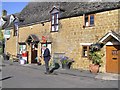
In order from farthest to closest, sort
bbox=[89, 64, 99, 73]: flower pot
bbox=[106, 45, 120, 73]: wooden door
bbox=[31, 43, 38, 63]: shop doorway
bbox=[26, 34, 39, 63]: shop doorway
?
bbox=[31, 43, 38, 63]: shop doorway
bbox=[26, 34, 39, 63]: shop doorway
bbox=[89, 64, 99, 73]: flower pot
bbox=[106, 45, 120, 73]: wooden door

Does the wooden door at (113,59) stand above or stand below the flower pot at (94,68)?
above

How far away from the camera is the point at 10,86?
12297 mm

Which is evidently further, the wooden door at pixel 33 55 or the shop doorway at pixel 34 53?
the wooden door at pixel 33 55

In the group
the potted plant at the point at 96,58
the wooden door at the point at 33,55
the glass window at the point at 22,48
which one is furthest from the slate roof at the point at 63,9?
the wooden door at the point at 33,55

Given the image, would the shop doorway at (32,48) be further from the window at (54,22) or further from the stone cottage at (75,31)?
the window at (54,22)

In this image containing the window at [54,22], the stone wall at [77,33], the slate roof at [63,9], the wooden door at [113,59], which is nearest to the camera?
the wooden door at [113,59]

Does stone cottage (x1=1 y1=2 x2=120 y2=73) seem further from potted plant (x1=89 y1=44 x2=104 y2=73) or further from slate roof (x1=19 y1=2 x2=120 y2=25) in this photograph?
potted plant (x1=89 y1=44 x2=104 y2=73)

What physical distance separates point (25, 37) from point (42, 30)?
4456 millimetres

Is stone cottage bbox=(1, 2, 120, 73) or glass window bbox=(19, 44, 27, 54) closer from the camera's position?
stone cottage bbox=(1, 2, 120, 73)

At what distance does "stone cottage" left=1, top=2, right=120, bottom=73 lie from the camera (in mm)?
18531

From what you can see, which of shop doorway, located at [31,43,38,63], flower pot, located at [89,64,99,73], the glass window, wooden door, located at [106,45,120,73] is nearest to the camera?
wooden door, located at [106,45,120,73]

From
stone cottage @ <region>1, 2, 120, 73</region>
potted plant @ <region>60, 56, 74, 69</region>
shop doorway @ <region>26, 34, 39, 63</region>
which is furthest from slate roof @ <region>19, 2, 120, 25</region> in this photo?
potted plant @ <region>60, 56, 74, 69</region>

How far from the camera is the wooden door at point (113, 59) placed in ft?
59.8

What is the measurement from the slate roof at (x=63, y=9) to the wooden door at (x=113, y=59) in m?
2.91
